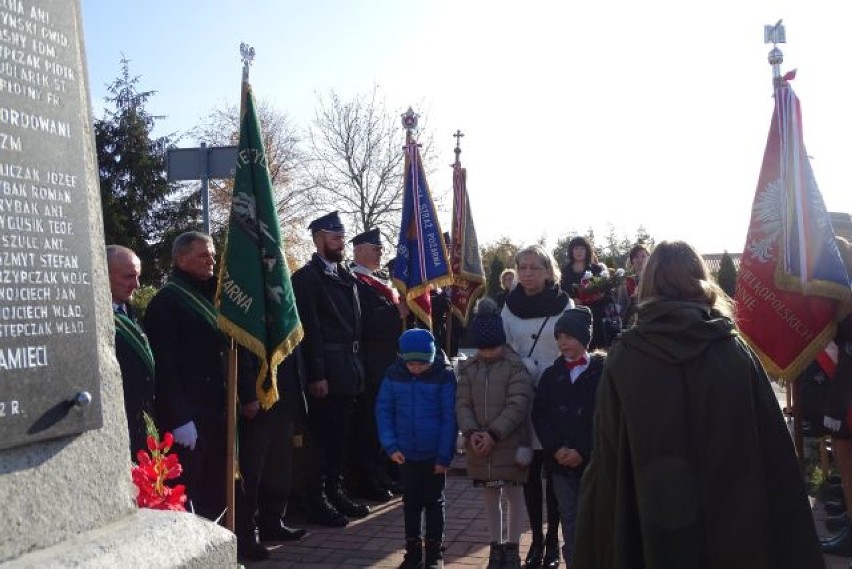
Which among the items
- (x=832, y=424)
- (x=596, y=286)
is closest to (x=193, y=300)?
(x=832, y=424)

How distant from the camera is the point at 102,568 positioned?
206cm

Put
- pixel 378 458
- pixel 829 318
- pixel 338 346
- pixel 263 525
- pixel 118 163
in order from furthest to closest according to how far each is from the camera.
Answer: pixel 118 163 < pixel 378 458 < pixel 338 346 < pixel 263 525 < pixel 829 318

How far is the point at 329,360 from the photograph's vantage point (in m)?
6.47

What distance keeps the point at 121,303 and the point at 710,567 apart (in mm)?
3071

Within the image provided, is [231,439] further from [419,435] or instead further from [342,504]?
[342,504]

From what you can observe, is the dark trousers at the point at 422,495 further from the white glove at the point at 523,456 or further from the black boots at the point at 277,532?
the black boots at the point at 277,532

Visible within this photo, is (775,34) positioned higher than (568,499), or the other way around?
(775,34)

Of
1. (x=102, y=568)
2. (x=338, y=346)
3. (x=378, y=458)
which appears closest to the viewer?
(x=102, y=568)

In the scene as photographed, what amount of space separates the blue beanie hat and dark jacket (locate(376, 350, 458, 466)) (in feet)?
0.46

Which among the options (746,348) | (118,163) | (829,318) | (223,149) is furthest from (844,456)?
(118,163)

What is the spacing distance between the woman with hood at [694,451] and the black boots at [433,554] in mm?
2003

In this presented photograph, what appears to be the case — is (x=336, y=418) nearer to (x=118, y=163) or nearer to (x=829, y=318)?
(x=829, y=318)

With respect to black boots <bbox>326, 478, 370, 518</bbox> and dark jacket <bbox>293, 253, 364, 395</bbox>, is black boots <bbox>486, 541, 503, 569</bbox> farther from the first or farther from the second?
dark jacket <bbox>293, 253, 364, 395</bbox>

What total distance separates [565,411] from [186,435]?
2.13 m
